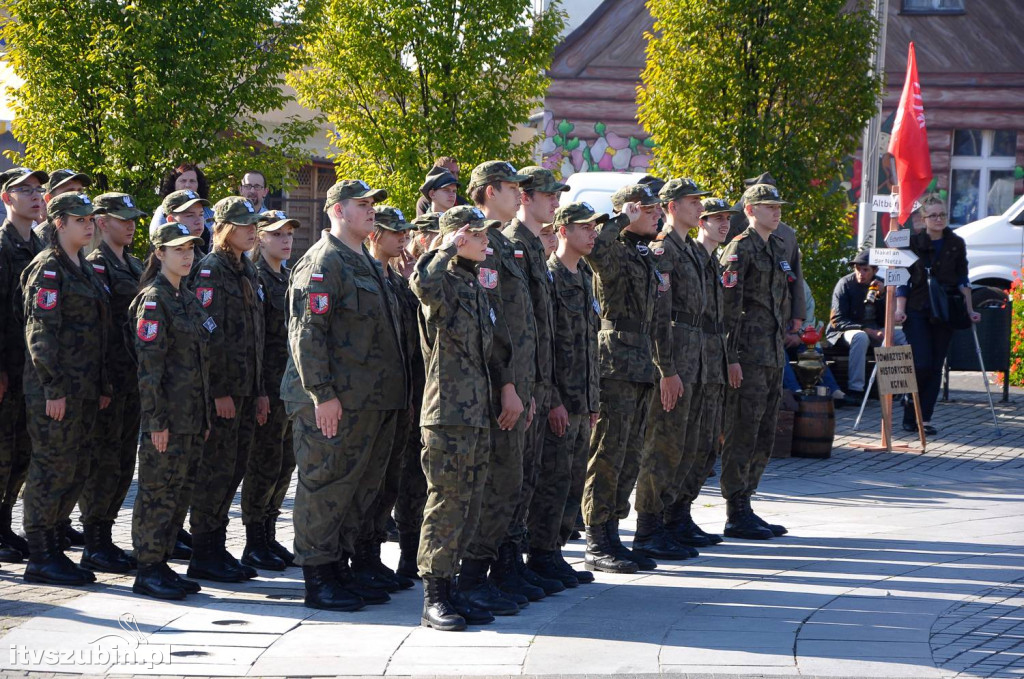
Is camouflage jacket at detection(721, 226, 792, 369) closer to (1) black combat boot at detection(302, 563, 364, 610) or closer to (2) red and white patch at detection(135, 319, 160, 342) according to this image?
(1) black combat boot at detection(302, 563, 364, 610)

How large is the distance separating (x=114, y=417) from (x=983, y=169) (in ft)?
75.7

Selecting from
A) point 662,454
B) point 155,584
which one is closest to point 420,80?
point 662,454

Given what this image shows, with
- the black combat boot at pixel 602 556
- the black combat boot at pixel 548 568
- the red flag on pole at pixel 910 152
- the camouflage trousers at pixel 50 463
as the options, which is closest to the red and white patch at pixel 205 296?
the camouflage trousers at pixel 50 463

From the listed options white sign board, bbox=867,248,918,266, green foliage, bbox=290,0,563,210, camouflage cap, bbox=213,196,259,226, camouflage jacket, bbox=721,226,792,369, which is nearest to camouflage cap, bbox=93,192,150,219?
camouflage cap, bbox=213,196,259,226

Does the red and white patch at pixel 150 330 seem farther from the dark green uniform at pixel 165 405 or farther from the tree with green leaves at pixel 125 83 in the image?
the tree with green leaves at pixel 125 83

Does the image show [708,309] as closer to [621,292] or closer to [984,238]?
[621,292]

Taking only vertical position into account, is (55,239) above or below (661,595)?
above

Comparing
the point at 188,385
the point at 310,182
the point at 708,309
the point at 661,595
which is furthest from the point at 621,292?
the point at 310,182

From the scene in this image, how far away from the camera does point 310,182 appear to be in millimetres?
27453

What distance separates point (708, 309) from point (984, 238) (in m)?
13.5

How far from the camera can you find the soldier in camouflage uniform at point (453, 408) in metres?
6.85

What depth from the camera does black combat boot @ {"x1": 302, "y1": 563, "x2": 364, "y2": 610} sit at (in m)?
7.19

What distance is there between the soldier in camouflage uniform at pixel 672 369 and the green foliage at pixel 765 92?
5.51m

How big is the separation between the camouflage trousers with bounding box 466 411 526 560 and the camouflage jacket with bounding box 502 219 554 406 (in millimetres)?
421
